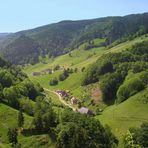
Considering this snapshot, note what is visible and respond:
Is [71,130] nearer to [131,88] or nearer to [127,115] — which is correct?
[127,115]

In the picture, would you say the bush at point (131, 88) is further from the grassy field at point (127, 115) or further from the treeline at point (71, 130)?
the treeline at point (71, 130)

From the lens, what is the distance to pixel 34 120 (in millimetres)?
114938

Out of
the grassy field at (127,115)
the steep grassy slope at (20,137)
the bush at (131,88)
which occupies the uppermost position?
the steep grassy slope at (20,137)

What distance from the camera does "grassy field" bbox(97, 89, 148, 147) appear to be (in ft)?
450

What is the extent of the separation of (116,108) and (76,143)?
6270 centimetres

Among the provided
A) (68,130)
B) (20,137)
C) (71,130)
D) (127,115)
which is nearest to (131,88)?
(127,115)

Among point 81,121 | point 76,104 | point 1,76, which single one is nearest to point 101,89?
point 76,104

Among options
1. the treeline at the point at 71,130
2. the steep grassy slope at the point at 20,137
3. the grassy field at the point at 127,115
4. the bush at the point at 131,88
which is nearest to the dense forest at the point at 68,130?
the treeline at the point at 71,130

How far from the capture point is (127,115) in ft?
484

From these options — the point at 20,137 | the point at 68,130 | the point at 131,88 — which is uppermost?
the point at 68,130

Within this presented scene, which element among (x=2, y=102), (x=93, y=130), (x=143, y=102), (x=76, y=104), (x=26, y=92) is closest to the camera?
(x=93, y=130)

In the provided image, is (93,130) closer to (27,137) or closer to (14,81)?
(27,137)

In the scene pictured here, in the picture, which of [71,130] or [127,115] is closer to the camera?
[71,130]

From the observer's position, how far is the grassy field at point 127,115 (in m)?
137
